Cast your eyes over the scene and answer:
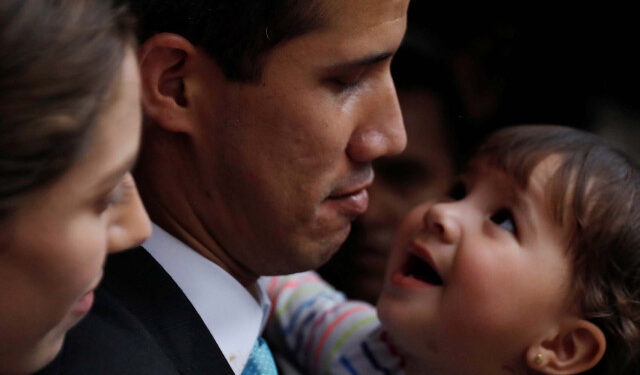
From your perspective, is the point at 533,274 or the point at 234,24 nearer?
the point at 234,24

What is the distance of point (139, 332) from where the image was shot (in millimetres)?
1097

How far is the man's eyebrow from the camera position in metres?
1.24

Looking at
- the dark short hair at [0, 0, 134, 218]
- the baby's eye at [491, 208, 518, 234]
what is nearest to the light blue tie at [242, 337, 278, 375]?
the baby's eye at [491, 208, 518, 234]

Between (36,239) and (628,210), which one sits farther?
(628,210)

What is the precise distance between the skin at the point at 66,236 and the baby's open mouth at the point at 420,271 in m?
0.75

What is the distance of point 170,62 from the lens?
1242 mm

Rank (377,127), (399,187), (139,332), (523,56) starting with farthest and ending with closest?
1. (523,56)
2. (399,187)
3. (377,127)
4. (139,332)

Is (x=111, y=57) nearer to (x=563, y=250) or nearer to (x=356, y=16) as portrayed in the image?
(x=356, y=16)

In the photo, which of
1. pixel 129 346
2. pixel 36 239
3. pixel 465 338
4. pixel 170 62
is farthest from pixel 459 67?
pixel 36 239

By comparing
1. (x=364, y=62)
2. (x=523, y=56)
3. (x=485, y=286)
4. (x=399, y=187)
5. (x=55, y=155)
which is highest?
(x=55, y=155)

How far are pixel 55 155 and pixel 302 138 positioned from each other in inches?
22.2

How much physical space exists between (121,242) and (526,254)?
80 centimetres

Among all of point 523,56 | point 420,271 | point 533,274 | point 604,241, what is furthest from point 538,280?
point 523,56

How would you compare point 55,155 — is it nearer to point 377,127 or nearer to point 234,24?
point 234,24
